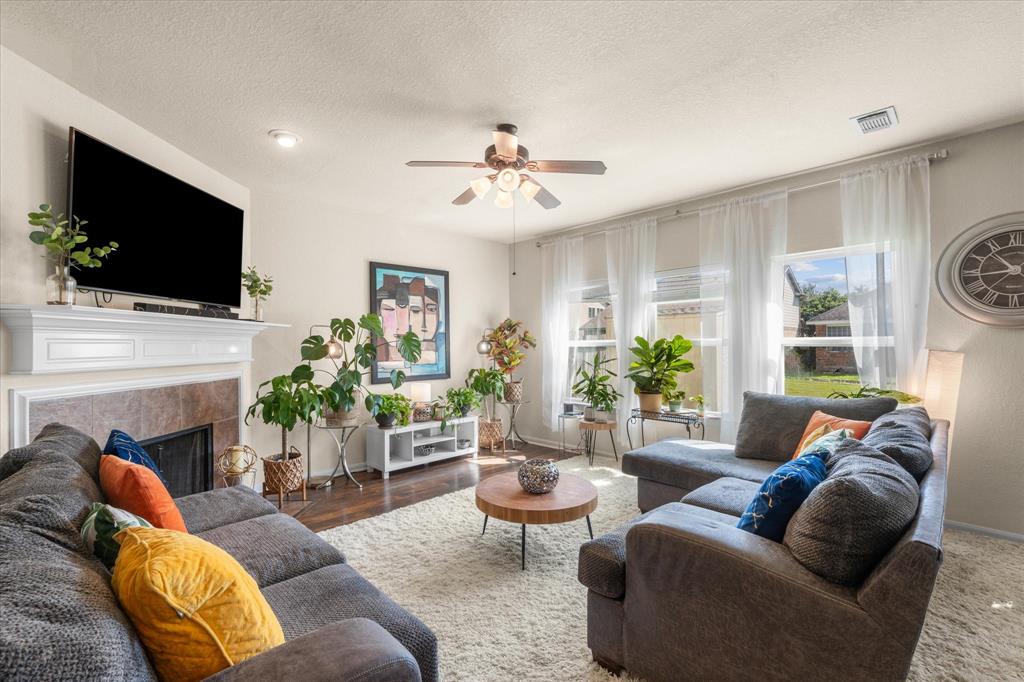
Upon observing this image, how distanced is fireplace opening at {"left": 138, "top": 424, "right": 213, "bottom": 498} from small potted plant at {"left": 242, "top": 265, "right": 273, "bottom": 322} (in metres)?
0.92

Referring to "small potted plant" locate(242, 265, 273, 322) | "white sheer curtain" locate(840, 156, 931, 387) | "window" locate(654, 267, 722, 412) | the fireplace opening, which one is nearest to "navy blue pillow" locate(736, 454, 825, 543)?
"white sheer curtain" locate(840, 156, 931, 387)

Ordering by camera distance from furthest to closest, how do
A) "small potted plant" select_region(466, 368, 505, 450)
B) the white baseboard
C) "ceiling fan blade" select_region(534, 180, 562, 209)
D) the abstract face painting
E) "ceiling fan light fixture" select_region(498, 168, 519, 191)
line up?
"small potted plant" select_region(466, 368, 505, 450) < the abstract face painting < "ceiling fan blade" select_region(534, 180, 562, 209) < the white baseboard < "ceiling fan light fixture" select_region(498, 168, 519, 191)

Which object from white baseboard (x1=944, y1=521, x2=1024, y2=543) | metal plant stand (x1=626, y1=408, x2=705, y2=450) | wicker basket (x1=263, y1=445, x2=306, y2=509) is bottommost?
white baseboard (x1=944, y1=521, x2=1024, y2=543)

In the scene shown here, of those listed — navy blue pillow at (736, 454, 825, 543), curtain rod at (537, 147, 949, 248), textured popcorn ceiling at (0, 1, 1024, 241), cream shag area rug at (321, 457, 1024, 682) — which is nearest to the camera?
navy blue pillow at (736, 454, 825, 543)

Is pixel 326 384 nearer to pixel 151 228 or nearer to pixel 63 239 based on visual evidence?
pixel 151 228

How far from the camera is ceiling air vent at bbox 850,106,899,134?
269cm

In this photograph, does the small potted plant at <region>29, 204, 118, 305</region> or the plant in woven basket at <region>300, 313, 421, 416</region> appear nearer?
the small potted plant at <region>29, 204, 118, 305</region>

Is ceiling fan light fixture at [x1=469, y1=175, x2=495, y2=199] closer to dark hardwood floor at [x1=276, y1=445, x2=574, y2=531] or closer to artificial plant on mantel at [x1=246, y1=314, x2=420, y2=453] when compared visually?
artificial plant on mantel at [x1=246, y1=314, x2=420, y2=453]

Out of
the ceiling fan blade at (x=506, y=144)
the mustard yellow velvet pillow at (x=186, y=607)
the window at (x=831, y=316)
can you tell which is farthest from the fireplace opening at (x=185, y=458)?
the window at (x=831, y=316)

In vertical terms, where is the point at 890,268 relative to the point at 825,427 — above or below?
above

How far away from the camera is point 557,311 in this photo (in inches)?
213

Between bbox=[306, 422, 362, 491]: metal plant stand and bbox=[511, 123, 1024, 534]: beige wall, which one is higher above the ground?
bbox=[511, 123, 1024, 534]: beige wall

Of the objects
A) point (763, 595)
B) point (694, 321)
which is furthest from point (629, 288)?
point (763, 595)

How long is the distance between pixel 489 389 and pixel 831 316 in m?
3.24
